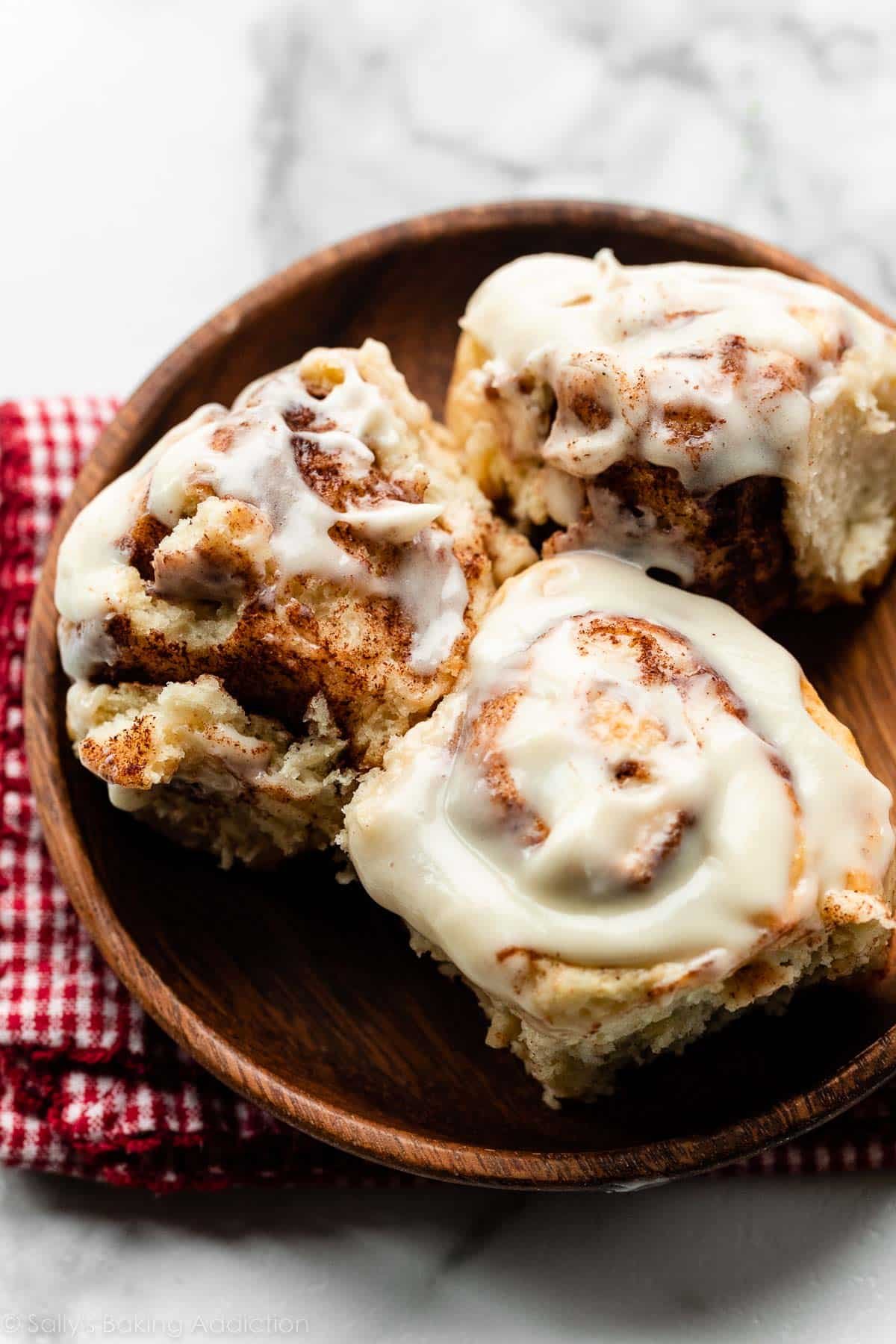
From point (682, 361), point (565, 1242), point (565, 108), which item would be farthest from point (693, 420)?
point (565, 1242)

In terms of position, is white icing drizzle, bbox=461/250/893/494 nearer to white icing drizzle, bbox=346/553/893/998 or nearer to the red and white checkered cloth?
white icing drizzle, bbox=346/553/893/998

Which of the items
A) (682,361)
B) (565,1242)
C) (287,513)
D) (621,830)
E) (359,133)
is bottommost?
(565,1242)

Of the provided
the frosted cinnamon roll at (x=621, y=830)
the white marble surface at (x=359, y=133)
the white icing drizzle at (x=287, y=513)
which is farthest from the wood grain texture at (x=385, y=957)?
the white marble surface at (x=359, y=133)

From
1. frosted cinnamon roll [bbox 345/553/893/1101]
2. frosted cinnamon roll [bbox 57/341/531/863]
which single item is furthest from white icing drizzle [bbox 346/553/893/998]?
frosted cinnamon roll [bbox 57/341/531/863]

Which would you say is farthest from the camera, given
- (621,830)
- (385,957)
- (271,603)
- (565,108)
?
(565,108)

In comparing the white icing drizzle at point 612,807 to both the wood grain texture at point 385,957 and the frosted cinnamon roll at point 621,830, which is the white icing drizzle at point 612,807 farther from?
the wood grain texture at point 385,957

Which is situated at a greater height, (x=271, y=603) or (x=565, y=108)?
(x=565, y=108)

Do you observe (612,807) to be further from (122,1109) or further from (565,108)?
(565,108)

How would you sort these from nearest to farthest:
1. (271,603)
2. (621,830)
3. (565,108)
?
(621,830), (271,603), (565,108)
